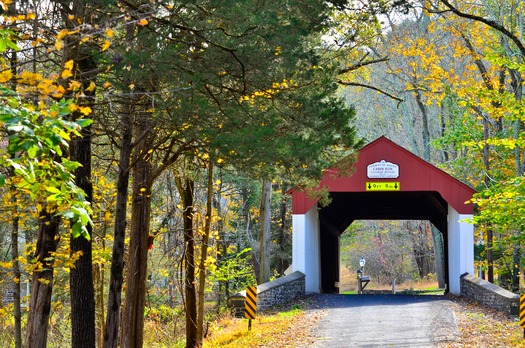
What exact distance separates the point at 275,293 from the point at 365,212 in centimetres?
1475

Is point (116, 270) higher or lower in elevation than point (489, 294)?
higher

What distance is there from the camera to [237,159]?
9680mm

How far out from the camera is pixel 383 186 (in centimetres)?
2080

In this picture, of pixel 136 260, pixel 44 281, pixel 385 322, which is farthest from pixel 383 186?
pixel 44 281

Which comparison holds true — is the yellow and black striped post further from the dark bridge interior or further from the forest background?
the dark bridge interior

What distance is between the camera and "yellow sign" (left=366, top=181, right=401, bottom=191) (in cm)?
2080

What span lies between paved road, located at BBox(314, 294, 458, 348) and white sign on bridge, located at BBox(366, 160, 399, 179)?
10.8ft

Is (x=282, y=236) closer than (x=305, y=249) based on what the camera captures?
No

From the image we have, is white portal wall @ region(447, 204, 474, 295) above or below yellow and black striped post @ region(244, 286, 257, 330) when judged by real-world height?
above

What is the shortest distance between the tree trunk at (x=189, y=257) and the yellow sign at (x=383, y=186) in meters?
6.40

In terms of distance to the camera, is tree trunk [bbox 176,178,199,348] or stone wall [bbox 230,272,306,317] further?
stone wall [bbox 230,272,306,317]

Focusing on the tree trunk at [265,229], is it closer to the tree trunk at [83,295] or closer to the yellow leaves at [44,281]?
the tree trunk at [83,295]

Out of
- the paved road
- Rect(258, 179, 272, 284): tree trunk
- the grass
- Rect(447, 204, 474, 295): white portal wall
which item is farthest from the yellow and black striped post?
Rect(447, 204, 474, 295): white portal wall

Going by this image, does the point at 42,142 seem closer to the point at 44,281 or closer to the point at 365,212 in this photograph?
the point at 44,281
